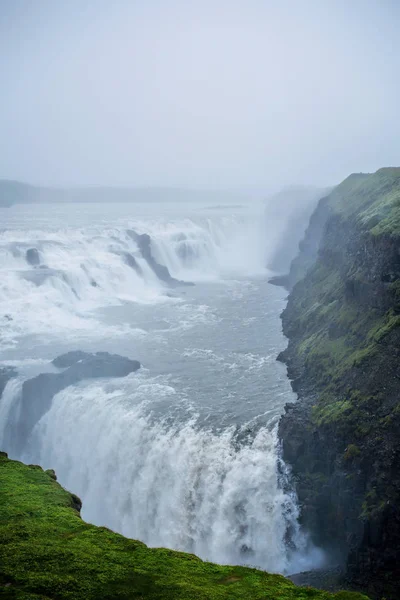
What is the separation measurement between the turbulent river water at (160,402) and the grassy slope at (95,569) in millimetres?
11741

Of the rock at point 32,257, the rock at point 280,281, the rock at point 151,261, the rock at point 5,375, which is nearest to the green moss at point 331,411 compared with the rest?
the rock at point 5,375

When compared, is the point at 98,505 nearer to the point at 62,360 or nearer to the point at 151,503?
the point at 151,503

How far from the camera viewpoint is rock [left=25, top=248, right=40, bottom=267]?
234ft

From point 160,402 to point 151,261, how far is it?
46.0 m

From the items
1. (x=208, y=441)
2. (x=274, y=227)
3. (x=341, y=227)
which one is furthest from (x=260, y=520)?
(x=274, y=227)

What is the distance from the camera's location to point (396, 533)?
2564cm

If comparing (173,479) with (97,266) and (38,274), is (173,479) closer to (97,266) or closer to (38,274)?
(38,274)

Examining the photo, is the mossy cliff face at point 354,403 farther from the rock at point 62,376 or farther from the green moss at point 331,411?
the rock at point 62,376

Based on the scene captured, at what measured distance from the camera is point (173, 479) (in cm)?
3322

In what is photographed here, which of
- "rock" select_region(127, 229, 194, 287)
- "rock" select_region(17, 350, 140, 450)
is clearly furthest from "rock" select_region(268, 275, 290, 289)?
"rock" select_region(17, 350, 140, 450)

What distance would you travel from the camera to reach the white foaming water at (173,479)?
98.9ft

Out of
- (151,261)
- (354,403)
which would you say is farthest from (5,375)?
(151,261)

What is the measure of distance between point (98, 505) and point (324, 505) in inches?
575

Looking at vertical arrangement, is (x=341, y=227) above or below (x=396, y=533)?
above
